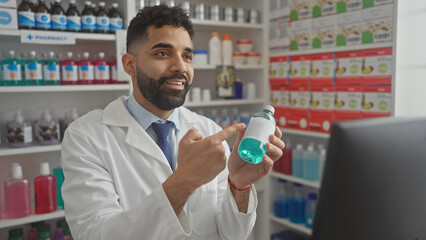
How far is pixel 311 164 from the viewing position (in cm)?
268

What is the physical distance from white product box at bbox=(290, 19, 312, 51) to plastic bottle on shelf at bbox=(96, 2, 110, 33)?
4.51 ft

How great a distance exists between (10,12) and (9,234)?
4.16 feet

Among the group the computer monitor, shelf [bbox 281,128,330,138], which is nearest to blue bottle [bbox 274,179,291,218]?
shelf [bbox 281,128,330,138]

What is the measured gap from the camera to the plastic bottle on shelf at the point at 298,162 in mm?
2768

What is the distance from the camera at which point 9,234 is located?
2.12m

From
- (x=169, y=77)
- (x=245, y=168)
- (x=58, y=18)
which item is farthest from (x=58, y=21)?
(x=245, y=168)

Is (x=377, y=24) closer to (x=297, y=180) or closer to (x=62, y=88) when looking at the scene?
(x=297, y=180)

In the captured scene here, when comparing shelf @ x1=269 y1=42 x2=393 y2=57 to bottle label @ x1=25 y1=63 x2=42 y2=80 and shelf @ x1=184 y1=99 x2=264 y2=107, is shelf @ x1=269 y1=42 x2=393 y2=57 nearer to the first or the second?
shelf @ x1=184 y1=99 x2=264 y2=107

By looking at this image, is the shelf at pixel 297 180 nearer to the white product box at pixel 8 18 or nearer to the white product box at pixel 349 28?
the white product box at pixel 349 28

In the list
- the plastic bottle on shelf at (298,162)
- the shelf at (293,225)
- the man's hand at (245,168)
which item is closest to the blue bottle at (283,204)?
the shelf at (293,225)

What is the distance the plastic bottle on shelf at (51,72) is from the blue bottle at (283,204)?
186cm

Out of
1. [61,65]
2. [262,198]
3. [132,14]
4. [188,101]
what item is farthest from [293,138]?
[61,65]

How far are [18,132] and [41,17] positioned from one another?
2.19 feet

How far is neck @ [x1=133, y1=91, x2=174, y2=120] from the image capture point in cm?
143
